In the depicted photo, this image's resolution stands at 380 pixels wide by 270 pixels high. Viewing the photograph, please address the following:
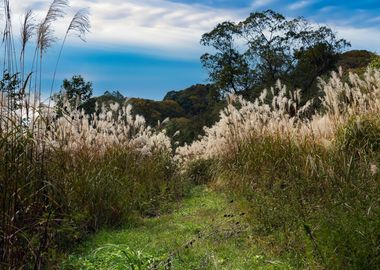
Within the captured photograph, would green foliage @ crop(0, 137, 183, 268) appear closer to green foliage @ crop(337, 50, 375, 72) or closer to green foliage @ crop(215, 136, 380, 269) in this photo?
green foliage @ crop(215, 136, 380, 269)

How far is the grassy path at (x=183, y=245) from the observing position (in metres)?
4.13

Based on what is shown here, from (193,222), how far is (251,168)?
1609 mm

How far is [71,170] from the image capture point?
19.0ft

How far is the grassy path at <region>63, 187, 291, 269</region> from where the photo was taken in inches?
163

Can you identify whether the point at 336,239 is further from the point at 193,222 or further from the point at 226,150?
the point at 226,150

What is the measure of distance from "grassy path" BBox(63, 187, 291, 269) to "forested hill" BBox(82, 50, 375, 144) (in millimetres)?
19394

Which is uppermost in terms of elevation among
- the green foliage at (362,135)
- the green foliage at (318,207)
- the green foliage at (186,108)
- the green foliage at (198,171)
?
the green foliage at (186,108)

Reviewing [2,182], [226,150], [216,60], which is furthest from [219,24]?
[2,182]

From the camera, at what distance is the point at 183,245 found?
15.5 ft

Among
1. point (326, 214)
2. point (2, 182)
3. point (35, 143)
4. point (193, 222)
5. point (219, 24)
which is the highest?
point (219, 24)

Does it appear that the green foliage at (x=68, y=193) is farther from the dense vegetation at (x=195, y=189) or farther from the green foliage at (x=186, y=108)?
the green foliage at (x=186, y=108)

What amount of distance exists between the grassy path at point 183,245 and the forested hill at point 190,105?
1939 cm

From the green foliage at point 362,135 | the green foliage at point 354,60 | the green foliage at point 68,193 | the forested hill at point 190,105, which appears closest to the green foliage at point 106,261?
the green foliage at point 68,193

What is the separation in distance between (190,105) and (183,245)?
3887 cm
